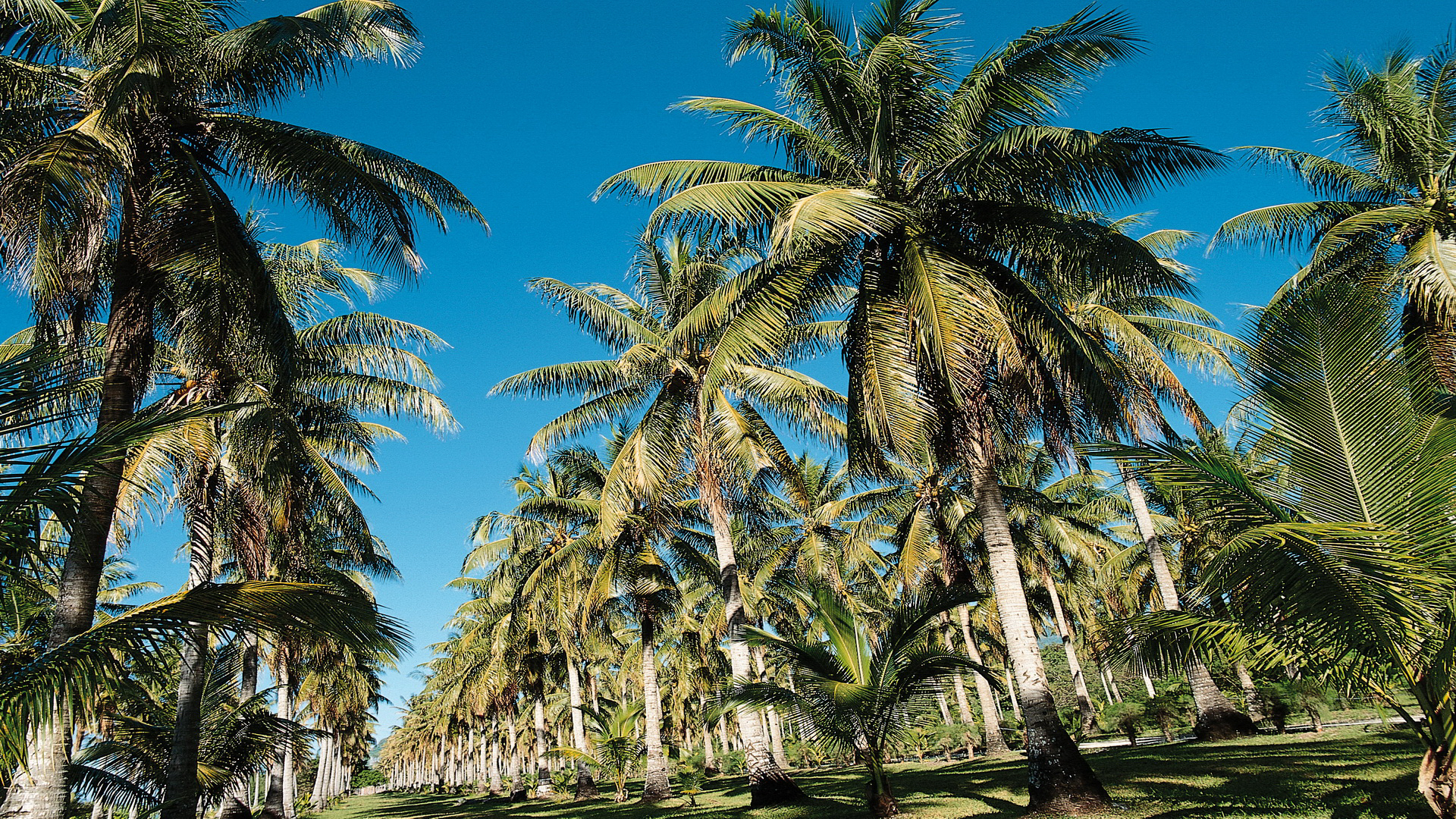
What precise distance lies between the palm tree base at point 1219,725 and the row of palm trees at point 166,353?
17.8 meters

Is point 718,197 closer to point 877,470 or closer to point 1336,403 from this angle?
point 877,470

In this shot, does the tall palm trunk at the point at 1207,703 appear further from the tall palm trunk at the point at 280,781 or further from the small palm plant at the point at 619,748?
the tall palm trunk at the point at 280,781

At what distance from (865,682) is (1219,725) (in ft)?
35.4

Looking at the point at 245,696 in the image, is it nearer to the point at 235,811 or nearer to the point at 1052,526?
the point at 235,811

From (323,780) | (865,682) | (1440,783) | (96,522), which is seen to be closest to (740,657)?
(865,682)

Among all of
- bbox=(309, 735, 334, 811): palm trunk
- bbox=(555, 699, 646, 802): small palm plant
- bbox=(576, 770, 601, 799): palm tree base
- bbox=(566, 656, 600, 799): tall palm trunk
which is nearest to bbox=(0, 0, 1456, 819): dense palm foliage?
bbox=(555, 699, 646, 802): small palm plant

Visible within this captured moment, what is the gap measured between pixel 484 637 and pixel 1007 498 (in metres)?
22.4

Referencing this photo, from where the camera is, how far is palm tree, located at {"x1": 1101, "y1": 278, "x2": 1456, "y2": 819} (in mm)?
5543

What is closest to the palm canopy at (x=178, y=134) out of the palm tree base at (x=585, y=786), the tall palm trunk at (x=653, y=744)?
the tall palm trunk at (x=653, y=744)

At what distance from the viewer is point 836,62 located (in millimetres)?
10641

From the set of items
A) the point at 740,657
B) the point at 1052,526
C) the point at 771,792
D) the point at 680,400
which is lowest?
the point at 771,792

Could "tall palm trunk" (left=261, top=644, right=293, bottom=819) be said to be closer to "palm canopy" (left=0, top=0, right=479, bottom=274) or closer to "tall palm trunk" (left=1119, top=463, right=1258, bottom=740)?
"palm canopy" (left=0, top=0, right=479, bottom=274)

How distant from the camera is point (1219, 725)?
1689cm

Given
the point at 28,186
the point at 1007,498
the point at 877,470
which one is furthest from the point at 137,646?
the point at 1007,498
